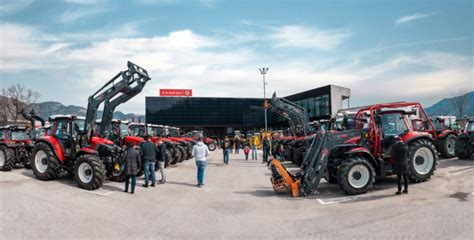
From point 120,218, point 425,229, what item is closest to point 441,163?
point 425,229

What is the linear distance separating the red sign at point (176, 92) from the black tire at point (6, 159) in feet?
208

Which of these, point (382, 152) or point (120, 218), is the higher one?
point (382, 152)

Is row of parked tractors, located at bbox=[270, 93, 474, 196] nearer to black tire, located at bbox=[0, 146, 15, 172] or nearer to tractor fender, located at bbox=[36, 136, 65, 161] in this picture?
tractor fender, located at bbox=[36, 136, 65, 161]

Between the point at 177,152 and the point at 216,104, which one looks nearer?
the point at 177,152

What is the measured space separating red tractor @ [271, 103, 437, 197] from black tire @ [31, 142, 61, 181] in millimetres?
7111

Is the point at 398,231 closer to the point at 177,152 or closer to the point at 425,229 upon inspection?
the point at 425,229

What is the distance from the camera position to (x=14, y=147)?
15.4 m

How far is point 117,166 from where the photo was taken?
11.7m

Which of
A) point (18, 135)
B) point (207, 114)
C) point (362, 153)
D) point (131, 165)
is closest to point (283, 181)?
point (362, 153)

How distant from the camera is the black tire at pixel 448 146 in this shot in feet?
53.3

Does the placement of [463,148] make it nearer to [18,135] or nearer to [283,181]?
[283,181]

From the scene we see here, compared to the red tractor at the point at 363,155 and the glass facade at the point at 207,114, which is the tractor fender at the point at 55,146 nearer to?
the red tractor at the point at 363,155

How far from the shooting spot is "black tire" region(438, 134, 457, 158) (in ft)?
53.3

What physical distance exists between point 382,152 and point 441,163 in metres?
6.11
